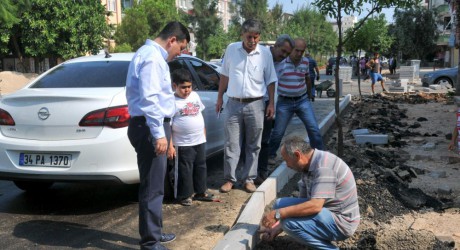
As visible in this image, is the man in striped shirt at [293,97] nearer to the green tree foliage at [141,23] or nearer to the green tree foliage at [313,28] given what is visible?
the green tree foliage at [141,23]

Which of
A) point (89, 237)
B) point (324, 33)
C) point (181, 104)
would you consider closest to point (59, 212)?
point (89, 237)

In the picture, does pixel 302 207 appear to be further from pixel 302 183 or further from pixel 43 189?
pixel 43 189

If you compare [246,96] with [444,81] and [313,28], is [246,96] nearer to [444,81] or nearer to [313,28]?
[444,81]

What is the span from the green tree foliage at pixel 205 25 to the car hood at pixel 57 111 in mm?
53849

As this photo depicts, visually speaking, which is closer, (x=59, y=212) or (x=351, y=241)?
(x=351, y=241)

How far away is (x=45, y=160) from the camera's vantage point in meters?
4.61

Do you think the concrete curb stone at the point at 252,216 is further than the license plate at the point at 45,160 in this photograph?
No

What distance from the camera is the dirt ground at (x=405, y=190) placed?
399cm

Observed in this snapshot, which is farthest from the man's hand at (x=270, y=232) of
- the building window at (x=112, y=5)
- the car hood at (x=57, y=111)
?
the building window at (x=112, y=5)

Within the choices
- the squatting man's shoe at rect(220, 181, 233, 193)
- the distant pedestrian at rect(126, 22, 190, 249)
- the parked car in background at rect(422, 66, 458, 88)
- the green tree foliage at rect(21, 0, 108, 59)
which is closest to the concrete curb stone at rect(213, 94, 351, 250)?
the squatting man's shoe at rect(220, 181, 233, 193)

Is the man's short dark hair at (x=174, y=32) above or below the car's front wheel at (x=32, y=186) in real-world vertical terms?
above

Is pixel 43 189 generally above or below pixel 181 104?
below

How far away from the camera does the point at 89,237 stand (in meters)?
4.29

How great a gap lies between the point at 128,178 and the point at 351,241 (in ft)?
6.98
